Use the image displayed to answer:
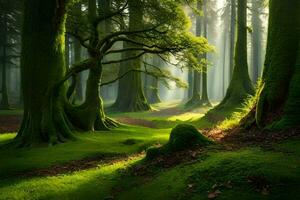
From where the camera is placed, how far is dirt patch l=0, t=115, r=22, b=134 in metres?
22.1

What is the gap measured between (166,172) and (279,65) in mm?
5494

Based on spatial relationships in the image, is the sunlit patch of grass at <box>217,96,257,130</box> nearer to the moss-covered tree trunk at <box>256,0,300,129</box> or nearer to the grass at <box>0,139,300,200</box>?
the moss-covered tree trunk at <box>256,0,300,129</box>

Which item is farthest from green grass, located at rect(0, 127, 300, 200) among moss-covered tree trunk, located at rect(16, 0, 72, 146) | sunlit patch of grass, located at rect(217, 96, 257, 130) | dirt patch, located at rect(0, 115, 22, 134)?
dirt patch, located at rect(0, 115, 22, 134)

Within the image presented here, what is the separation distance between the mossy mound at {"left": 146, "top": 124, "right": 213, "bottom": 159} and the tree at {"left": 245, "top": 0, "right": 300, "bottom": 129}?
7.13 feet

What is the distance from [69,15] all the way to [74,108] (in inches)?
200

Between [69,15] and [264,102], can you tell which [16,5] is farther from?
[264,102]

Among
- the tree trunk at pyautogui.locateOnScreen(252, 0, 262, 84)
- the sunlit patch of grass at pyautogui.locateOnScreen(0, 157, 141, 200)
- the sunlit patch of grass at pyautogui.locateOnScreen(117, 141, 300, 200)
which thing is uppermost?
the tree trunk at pyautogui.locateOnScreen(252, 0, 262, 84)

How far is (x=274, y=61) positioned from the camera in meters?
12.4

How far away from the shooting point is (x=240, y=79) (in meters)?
25.2

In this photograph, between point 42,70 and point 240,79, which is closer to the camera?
point 42,70

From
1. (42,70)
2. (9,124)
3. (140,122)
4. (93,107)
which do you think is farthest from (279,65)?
(9,124)

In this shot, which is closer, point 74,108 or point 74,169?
point 74,169

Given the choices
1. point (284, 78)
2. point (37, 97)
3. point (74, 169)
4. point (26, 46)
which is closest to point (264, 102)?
point (284, 78)

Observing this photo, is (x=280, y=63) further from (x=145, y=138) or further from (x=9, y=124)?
(x=9, y=124)
